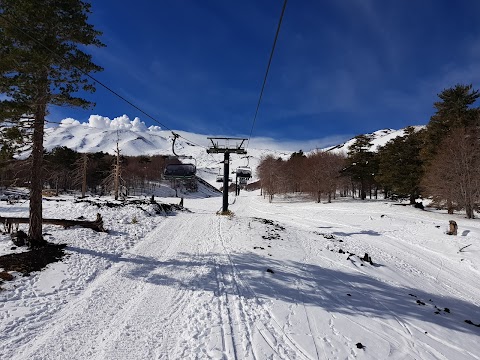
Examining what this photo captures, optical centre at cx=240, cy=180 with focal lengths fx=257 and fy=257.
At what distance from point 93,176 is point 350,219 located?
5613cm

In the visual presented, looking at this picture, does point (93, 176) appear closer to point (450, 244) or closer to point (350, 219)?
point (350, 219)

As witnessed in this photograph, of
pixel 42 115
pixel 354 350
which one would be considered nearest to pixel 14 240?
pixel 42 115

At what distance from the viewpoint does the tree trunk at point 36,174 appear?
9.59 meters

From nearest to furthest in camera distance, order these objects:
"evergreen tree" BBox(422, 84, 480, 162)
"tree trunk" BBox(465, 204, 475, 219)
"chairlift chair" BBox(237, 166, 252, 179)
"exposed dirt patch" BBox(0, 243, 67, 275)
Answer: "exposed dirt patch" BBox(0, 243, 67, 275), "tree trunk" BBox(465, 204, 475, 219), "evergreen tree" BBox(422, 84, 480, 162), "chairlift chair" BBox(237, 166, 252, 179)

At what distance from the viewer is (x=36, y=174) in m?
9.66

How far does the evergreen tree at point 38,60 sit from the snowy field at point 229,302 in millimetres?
4194

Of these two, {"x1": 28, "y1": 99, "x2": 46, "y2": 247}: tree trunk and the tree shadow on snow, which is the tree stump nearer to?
the tree shadow on snow

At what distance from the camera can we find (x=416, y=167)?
33.9 m

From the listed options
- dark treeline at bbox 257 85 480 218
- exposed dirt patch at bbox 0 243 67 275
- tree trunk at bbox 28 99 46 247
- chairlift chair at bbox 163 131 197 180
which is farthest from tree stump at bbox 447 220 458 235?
tree trunk at bbox 28 99 46 247

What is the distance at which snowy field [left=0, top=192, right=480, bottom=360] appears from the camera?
16.5 ft

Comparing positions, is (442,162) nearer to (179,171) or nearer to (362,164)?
(362,164)

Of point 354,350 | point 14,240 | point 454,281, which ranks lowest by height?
point 454,281

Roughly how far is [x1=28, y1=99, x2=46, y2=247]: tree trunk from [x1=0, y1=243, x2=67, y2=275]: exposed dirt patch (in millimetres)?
727

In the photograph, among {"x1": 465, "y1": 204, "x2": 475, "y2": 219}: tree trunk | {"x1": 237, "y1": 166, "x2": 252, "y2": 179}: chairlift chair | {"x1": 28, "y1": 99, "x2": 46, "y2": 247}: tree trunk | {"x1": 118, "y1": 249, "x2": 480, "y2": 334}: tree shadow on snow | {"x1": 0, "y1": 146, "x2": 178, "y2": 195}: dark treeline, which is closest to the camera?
{"x1": 118, "y1": 249, "x2": 480, "y2": 334}: tree shadow on snow
